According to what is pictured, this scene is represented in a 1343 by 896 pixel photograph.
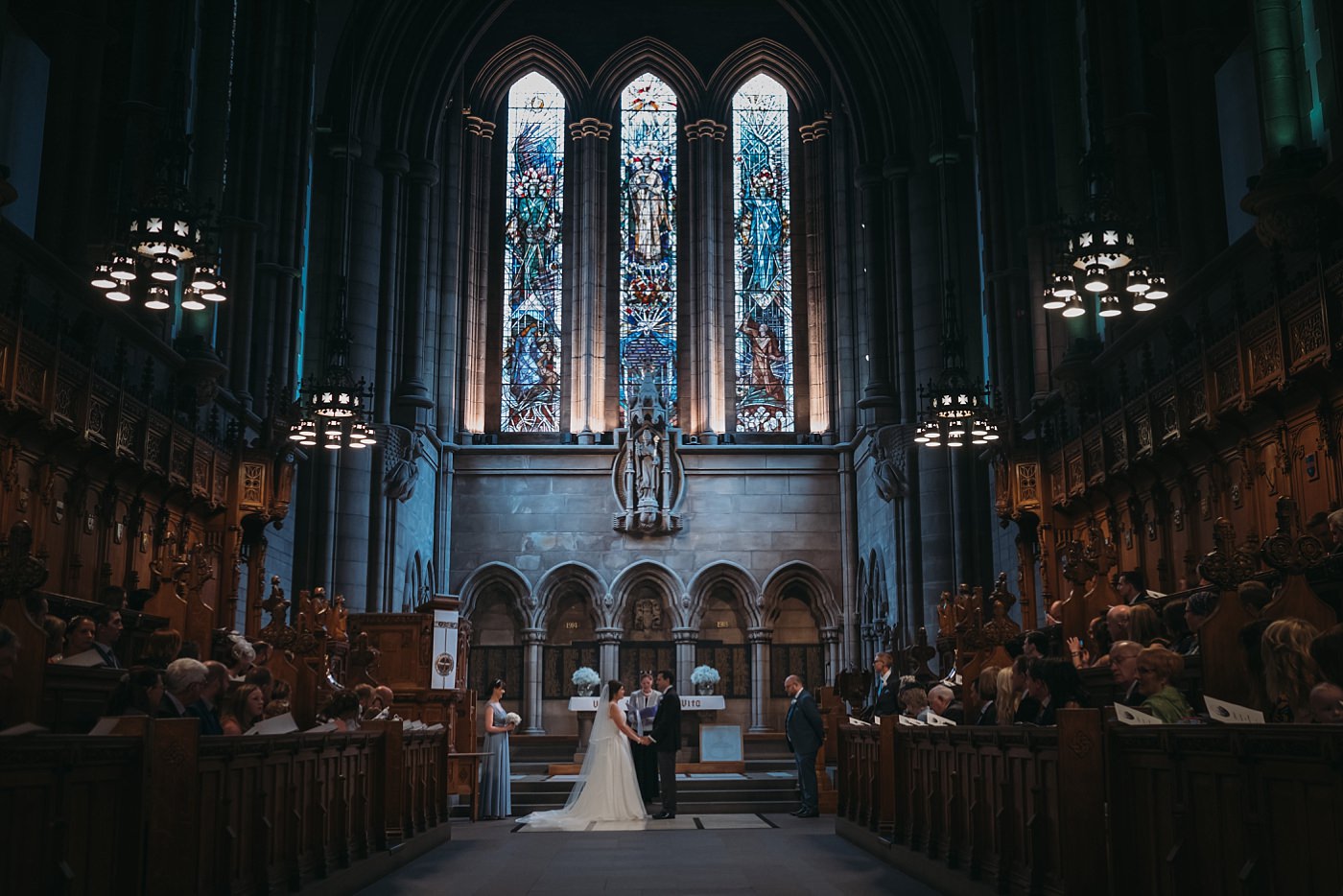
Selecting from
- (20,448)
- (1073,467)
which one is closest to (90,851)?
(20,448)

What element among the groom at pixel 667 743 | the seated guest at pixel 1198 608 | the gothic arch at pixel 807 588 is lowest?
the groom at pixel 667 743

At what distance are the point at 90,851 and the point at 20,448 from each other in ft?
23.1

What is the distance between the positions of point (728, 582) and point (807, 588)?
1624 millimetres

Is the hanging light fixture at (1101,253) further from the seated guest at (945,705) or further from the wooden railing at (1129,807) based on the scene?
the wooden railing at (1129,807)

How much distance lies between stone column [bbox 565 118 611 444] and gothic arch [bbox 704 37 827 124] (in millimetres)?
2568

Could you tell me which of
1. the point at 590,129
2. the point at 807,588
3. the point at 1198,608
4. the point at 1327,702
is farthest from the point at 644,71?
the point at 1327,702

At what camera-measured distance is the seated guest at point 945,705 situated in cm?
1078

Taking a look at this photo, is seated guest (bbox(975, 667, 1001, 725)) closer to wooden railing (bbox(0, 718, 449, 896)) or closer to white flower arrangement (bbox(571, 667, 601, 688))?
wooden railing (bbox(0, 718, 449, 896))

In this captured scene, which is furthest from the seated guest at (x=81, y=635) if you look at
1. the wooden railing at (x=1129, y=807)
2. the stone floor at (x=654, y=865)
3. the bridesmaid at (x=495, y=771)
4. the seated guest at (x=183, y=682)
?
the bridesmaid at (x=495, y=771)

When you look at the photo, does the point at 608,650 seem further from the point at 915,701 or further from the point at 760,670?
the point at 915,701

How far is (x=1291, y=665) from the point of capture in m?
5.32

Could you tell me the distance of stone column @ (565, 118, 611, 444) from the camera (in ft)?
95.2

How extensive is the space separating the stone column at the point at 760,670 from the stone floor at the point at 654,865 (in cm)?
1335

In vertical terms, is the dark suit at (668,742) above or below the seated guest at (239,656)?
below
